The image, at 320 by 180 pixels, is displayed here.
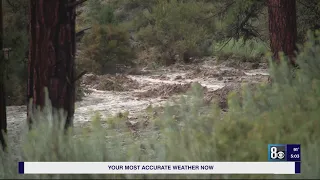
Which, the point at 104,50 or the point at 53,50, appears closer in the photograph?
the point at 53,50

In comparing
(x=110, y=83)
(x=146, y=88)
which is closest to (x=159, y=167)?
(x=146, y=88)

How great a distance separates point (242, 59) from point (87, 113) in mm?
13473

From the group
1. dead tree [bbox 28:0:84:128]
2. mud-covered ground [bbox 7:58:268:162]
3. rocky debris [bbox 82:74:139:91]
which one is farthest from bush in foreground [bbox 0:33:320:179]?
rocky debris [bbox 82:74:139:91]

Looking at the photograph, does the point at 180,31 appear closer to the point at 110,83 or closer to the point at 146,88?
the point at 110,83

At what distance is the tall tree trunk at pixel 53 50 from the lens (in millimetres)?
4980

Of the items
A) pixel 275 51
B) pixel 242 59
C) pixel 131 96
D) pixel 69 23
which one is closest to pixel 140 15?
pixel 242 59

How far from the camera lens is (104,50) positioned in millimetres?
21547

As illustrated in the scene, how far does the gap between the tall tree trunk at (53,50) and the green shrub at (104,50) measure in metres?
16.0

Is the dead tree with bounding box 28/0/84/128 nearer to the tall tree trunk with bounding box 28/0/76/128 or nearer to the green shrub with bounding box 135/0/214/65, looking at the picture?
the tall tree trunk with bounding box 28/0/76/128

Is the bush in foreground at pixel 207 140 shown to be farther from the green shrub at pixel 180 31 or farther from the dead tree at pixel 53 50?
the green shrub at pixel 180 31

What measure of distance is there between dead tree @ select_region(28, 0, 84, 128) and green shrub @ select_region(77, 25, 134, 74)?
16.0 m

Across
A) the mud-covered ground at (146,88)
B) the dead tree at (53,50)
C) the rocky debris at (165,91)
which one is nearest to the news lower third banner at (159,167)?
the dead tree at (53,50)

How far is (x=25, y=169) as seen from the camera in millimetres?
3348

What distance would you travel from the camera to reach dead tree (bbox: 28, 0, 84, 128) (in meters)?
4.98
